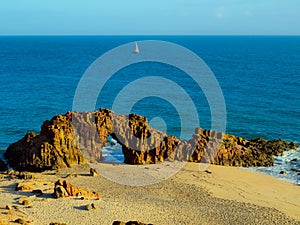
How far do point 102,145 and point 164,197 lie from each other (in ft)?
35.8

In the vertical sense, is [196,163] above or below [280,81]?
below

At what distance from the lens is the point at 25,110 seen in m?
60.0

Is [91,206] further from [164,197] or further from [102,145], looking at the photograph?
[102,145]

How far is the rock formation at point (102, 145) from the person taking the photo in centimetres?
3638

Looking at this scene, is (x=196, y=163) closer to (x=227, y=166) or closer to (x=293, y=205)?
(x=227, y=166)

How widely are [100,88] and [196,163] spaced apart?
41450 mm

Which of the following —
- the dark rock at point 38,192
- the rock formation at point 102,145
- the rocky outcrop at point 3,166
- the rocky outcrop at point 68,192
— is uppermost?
the rock formation at point 102,145

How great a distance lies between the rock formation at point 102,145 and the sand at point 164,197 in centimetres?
127

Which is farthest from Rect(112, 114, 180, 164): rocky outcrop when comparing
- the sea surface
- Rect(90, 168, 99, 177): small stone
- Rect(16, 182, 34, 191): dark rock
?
Rect(16, 182, 34, 191): dark rock

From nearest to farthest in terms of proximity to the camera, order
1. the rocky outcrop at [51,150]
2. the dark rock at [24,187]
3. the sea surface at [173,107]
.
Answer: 1. the dark rock at [24,187]
2. the rocky outcrop at [51,150]
3. the sea surface at [173,107]

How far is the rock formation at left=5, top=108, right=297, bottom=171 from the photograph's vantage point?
119 ft

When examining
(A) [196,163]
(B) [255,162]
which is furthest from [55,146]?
(B) [255,162]

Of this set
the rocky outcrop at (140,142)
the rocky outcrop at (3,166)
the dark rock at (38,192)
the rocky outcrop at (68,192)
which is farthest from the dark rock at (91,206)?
the rocky outcrop at (3,166)

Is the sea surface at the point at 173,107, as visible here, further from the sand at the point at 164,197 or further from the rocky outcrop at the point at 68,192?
the rocky outcrop at the point at 68,192
